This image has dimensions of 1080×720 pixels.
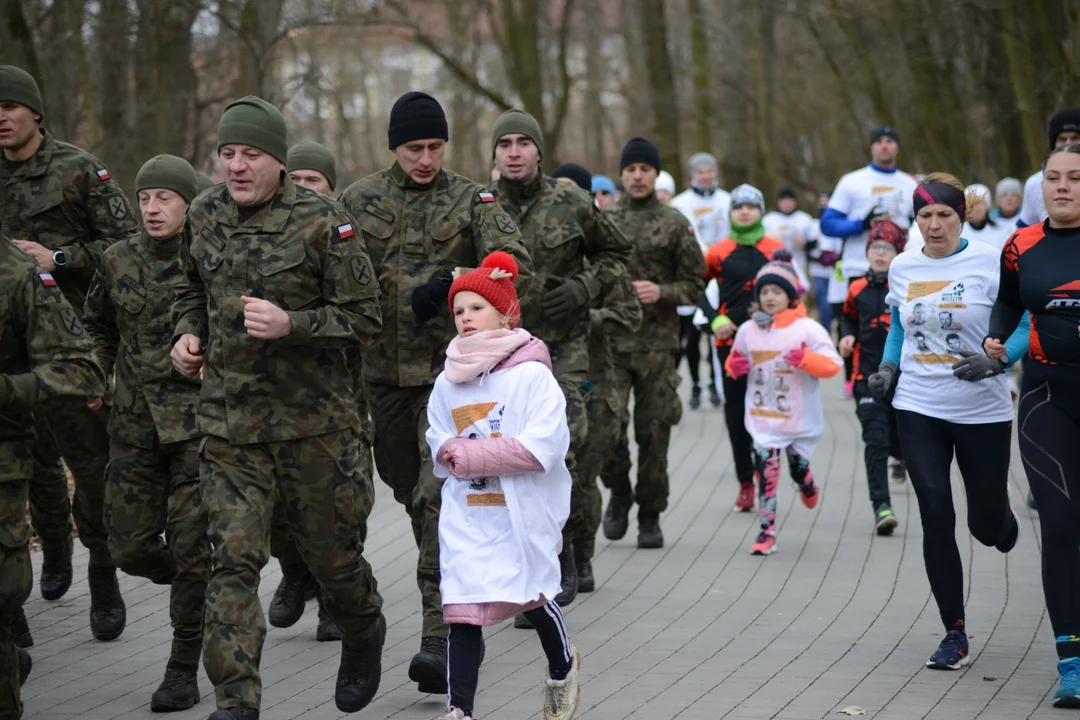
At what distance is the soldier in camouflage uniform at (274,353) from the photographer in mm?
6254

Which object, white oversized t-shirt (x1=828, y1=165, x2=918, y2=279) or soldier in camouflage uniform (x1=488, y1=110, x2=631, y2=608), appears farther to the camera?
white oversized t-shirt (x1=828, y1=165, x2=918, y2=279)

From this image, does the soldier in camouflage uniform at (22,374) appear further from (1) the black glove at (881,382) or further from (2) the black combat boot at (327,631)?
(1) the black glove at (881,382)

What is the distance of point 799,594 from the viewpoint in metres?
9.29

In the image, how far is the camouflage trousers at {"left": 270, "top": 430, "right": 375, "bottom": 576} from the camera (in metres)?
6.55

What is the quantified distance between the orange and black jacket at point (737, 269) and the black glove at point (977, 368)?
528 cm

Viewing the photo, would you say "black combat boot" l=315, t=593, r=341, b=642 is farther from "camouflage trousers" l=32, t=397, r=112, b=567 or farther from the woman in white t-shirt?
the woman in white t-shirt

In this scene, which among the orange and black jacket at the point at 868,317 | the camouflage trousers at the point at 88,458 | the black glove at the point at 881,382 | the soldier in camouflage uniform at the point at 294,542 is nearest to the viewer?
the black glove at the point at 881,382

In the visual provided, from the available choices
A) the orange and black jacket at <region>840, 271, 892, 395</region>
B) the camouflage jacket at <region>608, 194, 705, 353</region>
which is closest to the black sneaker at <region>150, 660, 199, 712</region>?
the camouflage jacket at <region>608, 194, 705, 353</region>

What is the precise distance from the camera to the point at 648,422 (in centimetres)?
1060

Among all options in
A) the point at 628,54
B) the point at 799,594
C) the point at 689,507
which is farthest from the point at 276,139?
the point at 628,54

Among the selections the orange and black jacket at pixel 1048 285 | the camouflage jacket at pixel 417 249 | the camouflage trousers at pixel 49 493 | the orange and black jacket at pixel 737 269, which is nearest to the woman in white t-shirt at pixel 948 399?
the orange and black jacket at pixel 1048 285

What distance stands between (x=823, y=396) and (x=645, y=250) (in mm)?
8974

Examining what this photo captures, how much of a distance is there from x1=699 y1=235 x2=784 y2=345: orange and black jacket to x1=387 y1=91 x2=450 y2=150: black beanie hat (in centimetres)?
532

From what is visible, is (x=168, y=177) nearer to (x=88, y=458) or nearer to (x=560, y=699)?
(x=88, y=458)
